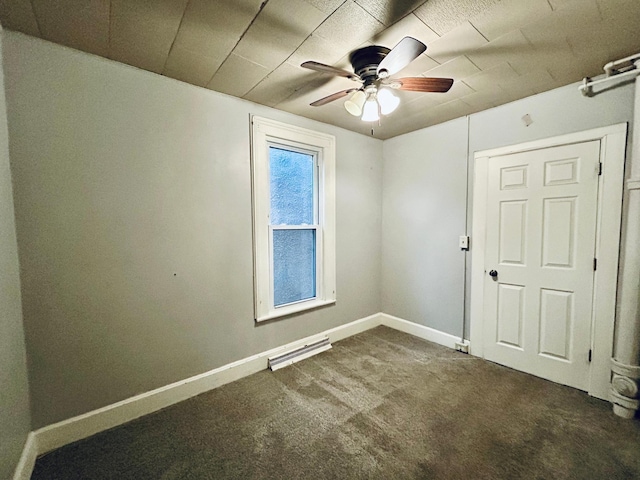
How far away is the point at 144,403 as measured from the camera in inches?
74.0

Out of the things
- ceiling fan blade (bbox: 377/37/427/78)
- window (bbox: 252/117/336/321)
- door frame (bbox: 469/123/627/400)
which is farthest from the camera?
window (bbox: 252/117/336/321)

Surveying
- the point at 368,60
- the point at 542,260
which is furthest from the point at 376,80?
the point at 542,260

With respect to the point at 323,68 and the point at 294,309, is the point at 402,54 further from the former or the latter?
the point at 294,309

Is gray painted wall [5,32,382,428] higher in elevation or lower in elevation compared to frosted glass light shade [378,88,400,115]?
lower

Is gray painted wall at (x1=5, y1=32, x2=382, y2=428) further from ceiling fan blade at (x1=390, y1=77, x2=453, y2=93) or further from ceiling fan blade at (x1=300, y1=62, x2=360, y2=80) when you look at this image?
ceiling fan blade at (x1=390, y1=77, x2=453, y2=93)

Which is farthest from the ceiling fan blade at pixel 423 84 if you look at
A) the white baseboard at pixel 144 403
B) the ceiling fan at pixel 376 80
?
the white baseboard at pixel 144 403

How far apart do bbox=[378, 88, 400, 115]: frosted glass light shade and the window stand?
1.10 meters

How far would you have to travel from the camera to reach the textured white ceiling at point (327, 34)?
1292mm

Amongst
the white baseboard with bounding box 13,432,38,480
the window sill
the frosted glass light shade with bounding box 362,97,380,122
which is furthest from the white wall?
the white baseboard with bounding box 13,432,38,480

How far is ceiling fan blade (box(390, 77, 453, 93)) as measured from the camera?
1560 millimetres

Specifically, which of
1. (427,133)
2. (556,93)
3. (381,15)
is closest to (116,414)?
(381,15)

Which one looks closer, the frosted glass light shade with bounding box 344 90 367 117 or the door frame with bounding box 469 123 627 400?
the frosted glass light shade with bounding box 344 90 367 117

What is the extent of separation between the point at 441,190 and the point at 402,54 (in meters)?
1.90

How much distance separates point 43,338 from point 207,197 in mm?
1326
